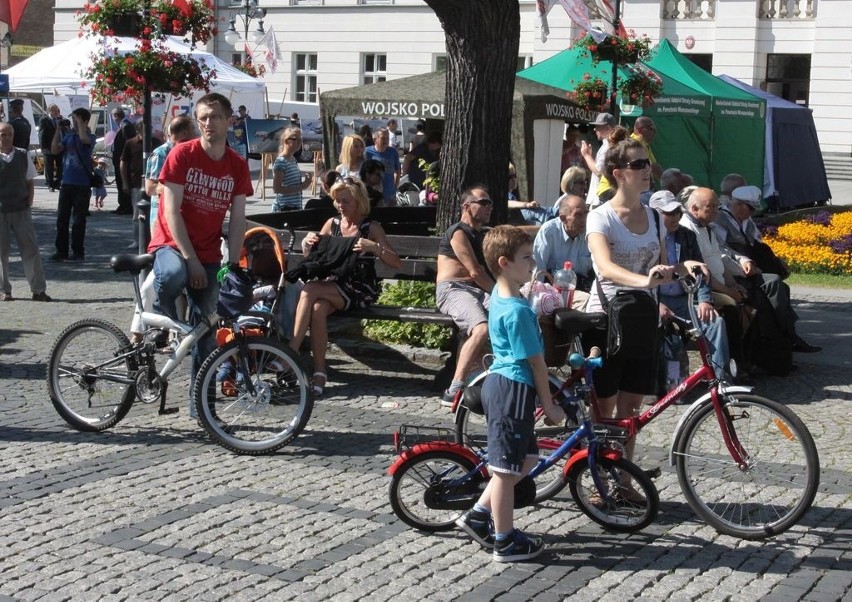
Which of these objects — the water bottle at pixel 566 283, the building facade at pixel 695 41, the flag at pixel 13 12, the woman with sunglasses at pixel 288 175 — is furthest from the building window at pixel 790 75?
the water bottle at pixel 566 283

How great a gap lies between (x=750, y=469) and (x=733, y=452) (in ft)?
0.37

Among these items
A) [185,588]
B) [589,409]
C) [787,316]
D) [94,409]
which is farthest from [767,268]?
[185,588]

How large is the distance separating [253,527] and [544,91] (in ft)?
44.1

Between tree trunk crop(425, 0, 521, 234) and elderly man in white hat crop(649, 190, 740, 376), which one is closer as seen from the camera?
elderly man in white hat crop(649, 190, 740, 376)

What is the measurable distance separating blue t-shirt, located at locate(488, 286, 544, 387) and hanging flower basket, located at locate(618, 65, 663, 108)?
14.2 meters

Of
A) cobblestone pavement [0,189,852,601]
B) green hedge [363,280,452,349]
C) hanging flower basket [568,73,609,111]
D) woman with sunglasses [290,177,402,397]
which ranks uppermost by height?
hanging flower basket [568,73,609,111]

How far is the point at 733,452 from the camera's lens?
19.0ft

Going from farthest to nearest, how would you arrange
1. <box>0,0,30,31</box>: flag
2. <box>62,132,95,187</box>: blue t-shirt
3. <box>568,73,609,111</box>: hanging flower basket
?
<box>568,73,609,111</box>: hanging flower basket
<box>62,132,95,187</box>: blue t-shirt
<box>0,0,30,31</box>: flag

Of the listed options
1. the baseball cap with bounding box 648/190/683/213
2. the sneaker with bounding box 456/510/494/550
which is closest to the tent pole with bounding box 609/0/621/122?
the baseball cap with bounding box 648/190/683/213

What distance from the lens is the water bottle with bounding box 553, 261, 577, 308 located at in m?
8.34

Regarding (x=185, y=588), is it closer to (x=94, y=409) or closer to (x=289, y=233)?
(x=94, y=409)

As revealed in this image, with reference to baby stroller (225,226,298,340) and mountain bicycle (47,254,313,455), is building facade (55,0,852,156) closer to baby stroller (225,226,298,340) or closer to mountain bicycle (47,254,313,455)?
baby stroller (225,226,298,340)

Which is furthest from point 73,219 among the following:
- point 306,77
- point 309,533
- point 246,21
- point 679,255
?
point 306,77

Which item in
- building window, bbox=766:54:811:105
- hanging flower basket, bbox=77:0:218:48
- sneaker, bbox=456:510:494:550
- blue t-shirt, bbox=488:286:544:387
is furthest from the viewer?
building window, bbox=766:54:811:105
